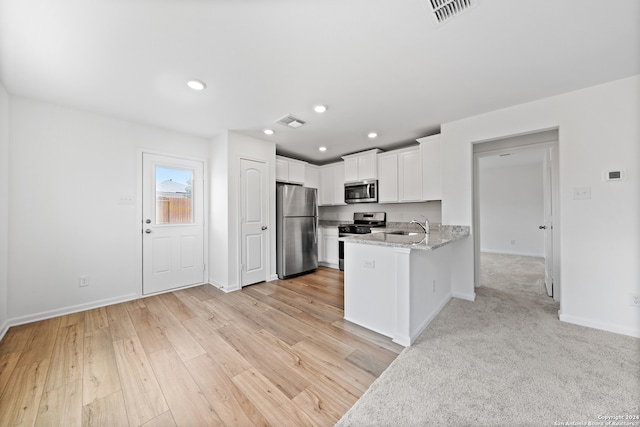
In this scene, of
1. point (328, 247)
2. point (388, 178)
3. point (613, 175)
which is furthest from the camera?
point (328, 247)

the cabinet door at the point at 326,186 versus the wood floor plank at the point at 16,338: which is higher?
the cabinet door at the point at 326,186

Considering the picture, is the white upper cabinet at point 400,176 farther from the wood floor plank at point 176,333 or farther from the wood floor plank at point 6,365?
the wood floor plank at point 6,365

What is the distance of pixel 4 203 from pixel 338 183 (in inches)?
178

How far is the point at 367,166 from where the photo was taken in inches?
175

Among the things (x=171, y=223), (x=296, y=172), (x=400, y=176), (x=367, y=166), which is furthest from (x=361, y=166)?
(x=171, y=223)

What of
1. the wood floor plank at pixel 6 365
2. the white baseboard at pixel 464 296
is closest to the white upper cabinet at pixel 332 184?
the white baseboard at pixel 464 296

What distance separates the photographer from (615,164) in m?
2.19

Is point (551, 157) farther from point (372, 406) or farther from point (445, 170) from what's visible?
point (372, 406)

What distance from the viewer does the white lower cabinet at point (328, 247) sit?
186 inches

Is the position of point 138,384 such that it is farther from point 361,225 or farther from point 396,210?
point 396,210

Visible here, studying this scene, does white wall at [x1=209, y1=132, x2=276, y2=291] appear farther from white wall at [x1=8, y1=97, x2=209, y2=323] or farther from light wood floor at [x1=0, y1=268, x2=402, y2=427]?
white wall at [x1=8, y1=97, x2=209, y2=323]

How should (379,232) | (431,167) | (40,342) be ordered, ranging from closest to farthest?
(40,342) → (379,232) → (431,167)

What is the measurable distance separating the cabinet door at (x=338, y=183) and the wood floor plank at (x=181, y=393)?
3770 mm

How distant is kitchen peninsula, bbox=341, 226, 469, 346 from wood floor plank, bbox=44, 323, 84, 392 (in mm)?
2258
